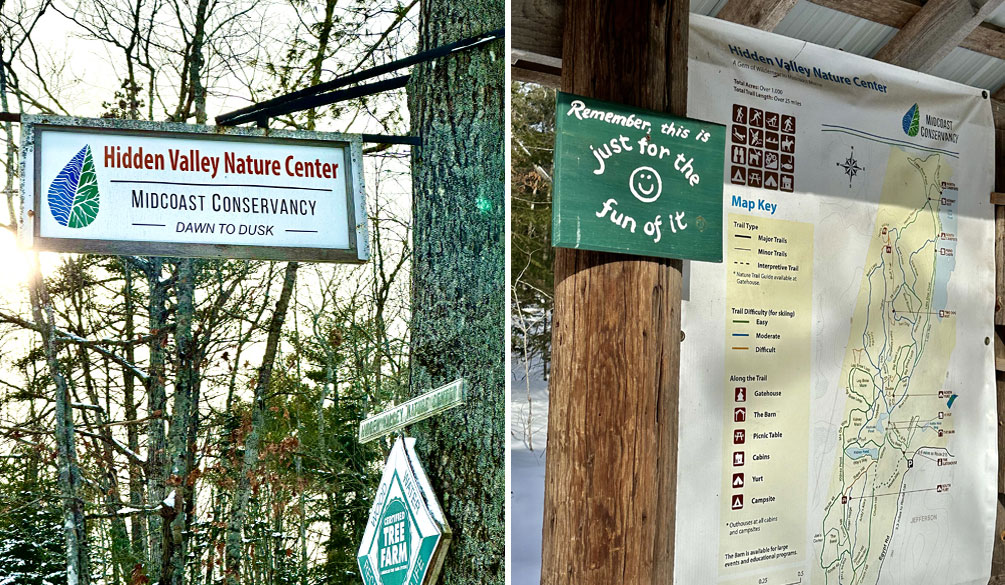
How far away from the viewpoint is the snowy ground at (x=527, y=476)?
4.23 meters

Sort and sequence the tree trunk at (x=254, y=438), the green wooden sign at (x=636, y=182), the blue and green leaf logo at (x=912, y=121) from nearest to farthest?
the green wooden sign at (x=636, y=182) < the blue and green leaf logo at (x=912, y=121) < the tree trunk at (x=254, y=438)

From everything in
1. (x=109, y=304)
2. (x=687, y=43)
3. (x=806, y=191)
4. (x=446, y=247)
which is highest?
(x=687, y=43)

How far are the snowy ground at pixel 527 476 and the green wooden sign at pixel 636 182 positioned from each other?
2.61 metres

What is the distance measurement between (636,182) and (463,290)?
488 millimetres

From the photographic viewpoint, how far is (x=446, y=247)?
1583 millimetres

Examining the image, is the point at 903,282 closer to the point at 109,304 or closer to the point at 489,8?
the point at 489,8

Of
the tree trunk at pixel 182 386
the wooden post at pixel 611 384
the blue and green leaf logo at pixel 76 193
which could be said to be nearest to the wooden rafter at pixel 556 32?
the wooden post at pixel 611 384

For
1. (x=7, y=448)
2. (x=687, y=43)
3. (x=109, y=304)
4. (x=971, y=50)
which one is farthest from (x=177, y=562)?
(x=971, y=50)

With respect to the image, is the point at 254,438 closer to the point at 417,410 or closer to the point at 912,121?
the point at 417,410

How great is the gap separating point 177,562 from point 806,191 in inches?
73.4

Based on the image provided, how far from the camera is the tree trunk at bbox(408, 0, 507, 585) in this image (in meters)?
1.53

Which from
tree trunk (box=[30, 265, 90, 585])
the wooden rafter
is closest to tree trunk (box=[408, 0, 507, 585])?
the wooden rafter

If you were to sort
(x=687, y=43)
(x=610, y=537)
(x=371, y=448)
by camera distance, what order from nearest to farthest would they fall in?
(x=610, y=537) < (x=687, y=43) < (x=371, y=448)

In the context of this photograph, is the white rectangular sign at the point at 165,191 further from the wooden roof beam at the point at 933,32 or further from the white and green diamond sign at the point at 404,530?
the wooden roof beam at the point at 933,32
